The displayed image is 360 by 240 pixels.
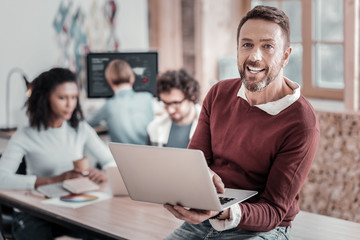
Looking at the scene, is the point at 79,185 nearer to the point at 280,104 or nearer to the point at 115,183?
the point at 115,183

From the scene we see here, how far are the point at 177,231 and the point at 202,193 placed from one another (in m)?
0.47

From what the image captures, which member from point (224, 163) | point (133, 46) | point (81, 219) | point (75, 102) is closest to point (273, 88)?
point (224, 163)

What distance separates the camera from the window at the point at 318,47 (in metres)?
4.75

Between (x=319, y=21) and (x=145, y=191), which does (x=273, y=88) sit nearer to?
(x=145, y=191)

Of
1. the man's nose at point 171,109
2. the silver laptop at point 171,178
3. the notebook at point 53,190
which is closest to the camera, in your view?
the silver laptop at point 171,178

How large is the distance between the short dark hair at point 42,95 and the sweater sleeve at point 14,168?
0.12 metres

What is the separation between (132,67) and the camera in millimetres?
3436

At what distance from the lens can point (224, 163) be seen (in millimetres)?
2301

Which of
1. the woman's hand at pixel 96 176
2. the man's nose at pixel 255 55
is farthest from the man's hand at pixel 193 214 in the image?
the woman's hand at pixel 96 176

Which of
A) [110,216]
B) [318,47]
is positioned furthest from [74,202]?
[318,47]

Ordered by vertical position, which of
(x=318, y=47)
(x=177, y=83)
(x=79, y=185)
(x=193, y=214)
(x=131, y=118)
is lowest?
(x=79, y=185)

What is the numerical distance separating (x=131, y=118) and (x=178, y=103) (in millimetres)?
599

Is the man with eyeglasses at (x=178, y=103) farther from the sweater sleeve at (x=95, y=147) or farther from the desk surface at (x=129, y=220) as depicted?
the desk surface at (x=129, y=220)

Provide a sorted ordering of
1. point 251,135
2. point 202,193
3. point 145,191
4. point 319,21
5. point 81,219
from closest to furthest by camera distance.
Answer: point 202,193 → point 145,191 → point 251,135 → point 81,219 → point 319,21
